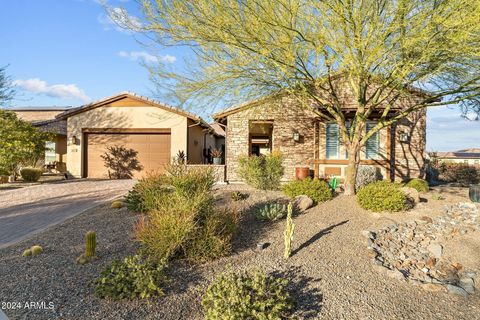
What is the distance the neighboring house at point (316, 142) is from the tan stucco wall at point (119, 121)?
2944 millimetres

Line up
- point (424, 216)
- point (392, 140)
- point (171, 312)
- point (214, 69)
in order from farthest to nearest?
point (392, 140) → point (214, 69) → point (424, 216) → point (171, 312)

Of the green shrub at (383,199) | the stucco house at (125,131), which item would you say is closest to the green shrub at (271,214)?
the green shrub at (383,199)

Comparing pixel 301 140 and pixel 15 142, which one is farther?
pixel 15 142

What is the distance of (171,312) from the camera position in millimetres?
3547

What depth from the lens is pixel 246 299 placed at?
3406 millimetres

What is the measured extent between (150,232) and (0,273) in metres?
2.34

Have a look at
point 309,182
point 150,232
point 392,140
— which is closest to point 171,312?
point 150,232

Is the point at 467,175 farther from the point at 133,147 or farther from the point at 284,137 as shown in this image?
the point at 133,147

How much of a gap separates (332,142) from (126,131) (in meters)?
10.7

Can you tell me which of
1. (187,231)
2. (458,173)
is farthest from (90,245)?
(458,173)

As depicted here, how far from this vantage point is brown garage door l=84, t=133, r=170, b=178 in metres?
15.8

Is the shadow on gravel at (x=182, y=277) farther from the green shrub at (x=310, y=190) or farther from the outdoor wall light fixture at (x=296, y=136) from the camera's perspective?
the outdoor wall light fixture at (x=296, y=136)

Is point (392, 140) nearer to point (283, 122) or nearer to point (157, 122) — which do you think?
point (283, 122)

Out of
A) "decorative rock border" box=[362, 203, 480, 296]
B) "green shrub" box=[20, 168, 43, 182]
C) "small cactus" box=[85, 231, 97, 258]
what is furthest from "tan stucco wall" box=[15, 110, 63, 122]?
"decorative rock border" box=[362, 203, 480, 296]
